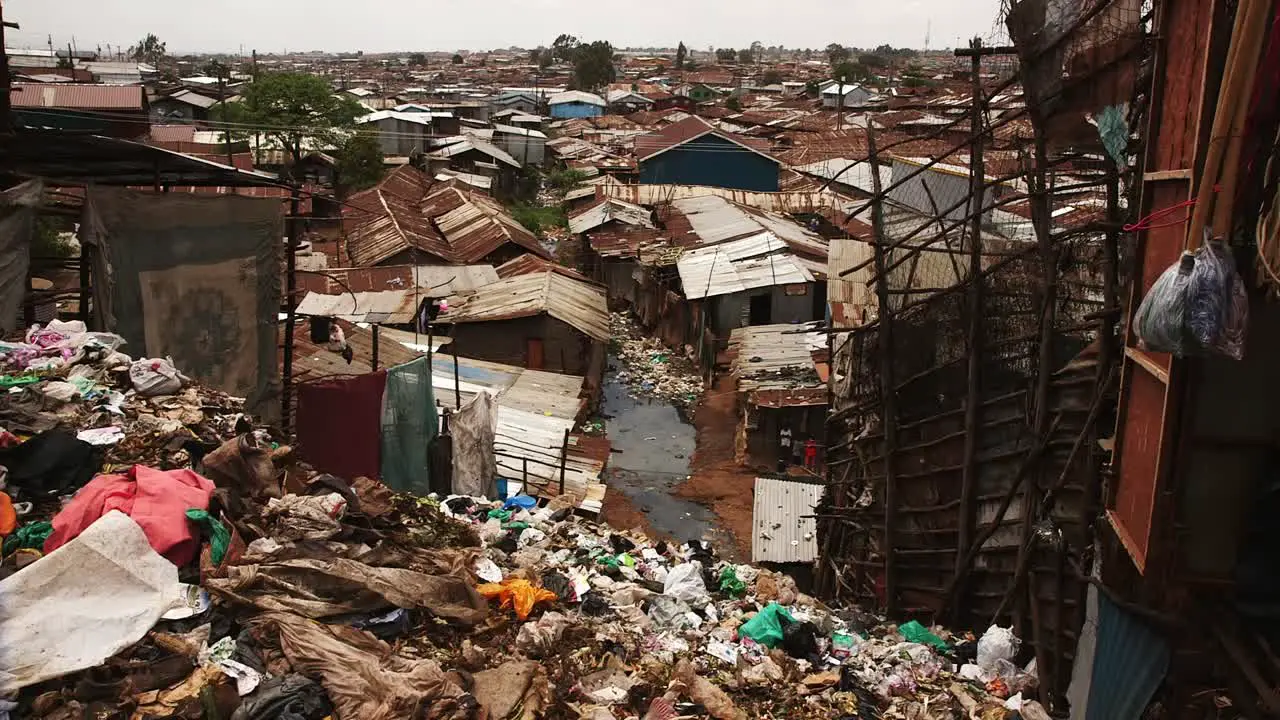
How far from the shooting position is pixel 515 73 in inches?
4166

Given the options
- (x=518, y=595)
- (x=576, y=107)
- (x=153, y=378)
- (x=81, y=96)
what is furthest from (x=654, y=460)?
(x=576, y=107)

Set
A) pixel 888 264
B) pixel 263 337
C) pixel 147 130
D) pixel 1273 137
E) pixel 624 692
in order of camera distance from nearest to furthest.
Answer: pixel 1273 137 < pixel 624 692 < pixel 888 264 < pixel 263 337 < pixel 147 130

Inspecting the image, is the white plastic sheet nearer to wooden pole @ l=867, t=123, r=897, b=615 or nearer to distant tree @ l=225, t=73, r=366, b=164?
wooden pole @ l=867, t=123, r=897, b=615

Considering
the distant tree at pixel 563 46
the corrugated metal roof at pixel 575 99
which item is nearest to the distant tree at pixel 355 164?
the corrugated metal roof at pixel 575 99

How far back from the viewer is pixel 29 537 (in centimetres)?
505

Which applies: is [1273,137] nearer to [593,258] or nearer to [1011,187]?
[1011,187]

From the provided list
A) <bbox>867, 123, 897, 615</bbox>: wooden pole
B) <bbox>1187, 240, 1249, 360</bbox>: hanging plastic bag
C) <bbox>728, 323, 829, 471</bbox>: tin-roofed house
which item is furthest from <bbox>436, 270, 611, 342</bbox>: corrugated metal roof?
<bbox>1187, 240, 1249, 360</bbox>: hanging plastic bag

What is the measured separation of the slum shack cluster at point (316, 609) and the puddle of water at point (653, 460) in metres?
5.99

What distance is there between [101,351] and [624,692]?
5080mm

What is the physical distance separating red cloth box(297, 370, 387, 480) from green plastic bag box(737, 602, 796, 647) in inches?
179

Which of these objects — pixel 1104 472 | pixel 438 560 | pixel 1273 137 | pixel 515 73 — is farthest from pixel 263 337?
pixel 515 73

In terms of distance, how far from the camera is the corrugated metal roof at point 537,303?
17431 mm

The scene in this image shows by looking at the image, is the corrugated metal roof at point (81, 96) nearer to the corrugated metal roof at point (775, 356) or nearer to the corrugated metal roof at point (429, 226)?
the corrugated metal roof at point (429, 226)

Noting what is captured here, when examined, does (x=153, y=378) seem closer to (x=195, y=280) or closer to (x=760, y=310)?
(x=195, y=280)
